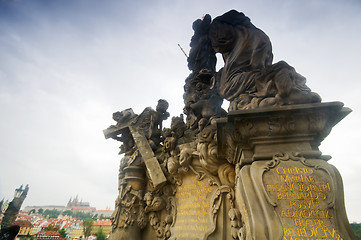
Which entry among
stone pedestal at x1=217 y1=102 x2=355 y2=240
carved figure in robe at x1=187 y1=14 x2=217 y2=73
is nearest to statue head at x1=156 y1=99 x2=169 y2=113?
carved figure in robe at x1=187 y1=14 x2=217 y2=73

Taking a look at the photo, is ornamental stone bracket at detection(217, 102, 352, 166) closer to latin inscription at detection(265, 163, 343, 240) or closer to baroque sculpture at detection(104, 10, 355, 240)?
baroque sculpture at detection(104, 10, 355, 240)

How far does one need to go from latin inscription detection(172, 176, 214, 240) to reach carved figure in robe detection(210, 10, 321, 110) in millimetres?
1875

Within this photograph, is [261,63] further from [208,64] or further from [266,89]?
[208,64]

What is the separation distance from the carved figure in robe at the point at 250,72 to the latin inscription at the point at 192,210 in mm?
1875

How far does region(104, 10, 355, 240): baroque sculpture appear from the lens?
6.88ft

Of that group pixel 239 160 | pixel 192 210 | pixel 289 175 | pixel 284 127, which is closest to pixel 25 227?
pixel 192 210

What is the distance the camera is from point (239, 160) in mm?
2916

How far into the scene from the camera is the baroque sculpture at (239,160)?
2098mm

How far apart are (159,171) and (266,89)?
292cm

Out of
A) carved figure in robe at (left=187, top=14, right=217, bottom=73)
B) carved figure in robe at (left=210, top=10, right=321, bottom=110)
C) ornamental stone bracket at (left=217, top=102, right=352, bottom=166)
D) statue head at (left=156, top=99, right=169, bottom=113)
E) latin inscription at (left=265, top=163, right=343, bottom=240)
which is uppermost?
carved figure in robe at (left=187, top=14, right=217, bottom=73)

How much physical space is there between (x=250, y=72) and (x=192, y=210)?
9.49 ft

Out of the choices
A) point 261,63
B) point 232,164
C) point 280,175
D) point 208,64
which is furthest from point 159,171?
point 208,64

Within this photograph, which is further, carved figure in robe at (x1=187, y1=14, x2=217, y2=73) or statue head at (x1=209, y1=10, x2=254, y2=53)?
carved figure in robe at (x1=187, y1=14, x2=217, y2=73)

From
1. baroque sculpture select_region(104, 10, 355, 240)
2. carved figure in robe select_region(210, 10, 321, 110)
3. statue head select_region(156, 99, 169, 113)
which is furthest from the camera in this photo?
statue head select_region(156, 99, 169, 113)
